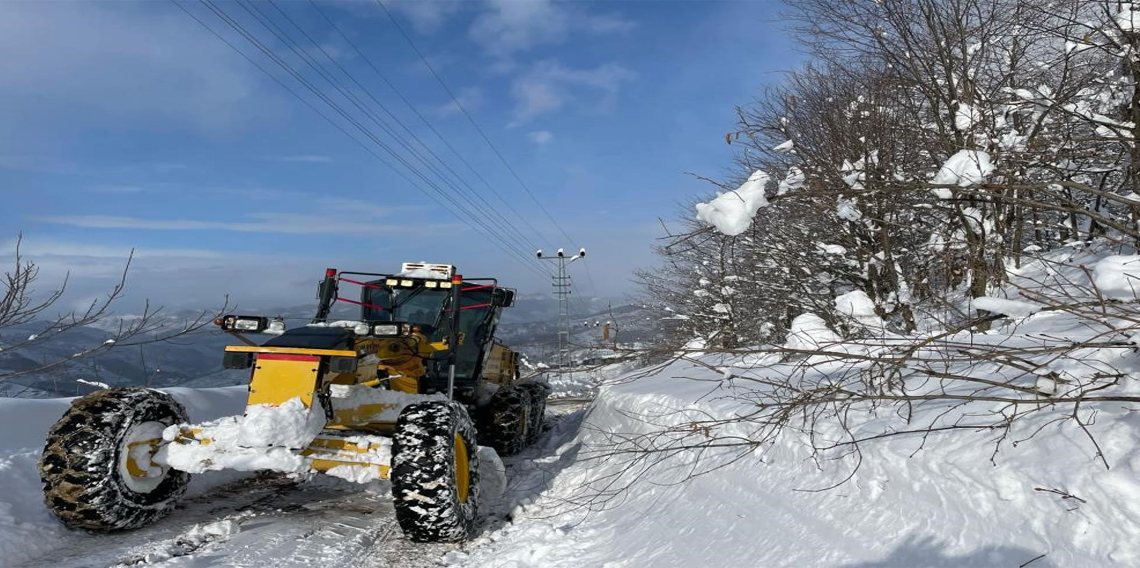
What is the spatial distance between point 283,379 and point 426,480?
4.22 feet

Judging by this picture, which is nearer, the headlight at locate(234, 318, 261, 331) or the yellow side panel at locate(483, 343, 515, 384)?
the headlight at locate(234, 318, 261, 331)

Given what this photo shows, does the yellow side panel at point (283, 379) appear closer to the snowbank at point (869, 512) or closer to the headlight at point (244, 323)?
the headlight at point (244, 323)

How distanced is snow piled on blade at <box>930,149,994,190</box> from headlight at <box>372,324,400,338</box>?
409 centimetres

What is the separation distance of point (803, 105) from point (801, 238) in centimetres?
240

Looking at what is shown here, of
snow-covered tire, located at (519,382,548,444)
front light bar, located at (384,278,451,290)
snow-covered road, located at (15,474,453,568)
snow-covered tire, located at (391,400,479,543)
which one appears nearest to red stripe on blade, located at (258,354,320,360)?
snow-covered tire, located at (391,400,479,543)

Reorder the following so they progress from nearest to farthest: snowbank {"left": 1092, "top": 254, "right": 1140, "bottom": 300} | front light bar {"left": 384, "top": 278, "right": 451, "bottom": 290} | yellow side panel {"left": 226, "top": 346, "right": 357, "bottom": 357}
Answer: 1. snowbank {"left": 1092, "top": 254, "right": 1140, "bottom": 300}
2. yellow side panel {"left": 226, "top": 346, "right": 357, "bottom": 357}
3. front light bar {"left": 384, "top": 278, "right": 451, "bottom": 290}

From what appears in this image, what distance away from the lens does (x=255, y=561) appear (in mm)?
4562

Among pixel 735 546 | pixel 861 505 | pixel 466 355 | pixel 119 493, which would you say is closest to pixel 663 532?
pixel 735 546

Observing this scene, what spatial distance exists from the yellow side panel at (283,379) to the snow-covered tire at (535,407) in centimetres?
475

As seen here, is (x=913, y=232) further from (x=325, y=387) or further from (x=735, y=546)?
(x=325, y=387)

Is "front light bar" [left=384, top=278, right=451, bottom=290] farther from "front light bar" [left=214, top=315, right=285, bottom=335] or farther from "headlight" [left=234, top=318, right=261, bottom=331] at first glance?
"headlight" [left=234, top=318, right=261, bottom=331]

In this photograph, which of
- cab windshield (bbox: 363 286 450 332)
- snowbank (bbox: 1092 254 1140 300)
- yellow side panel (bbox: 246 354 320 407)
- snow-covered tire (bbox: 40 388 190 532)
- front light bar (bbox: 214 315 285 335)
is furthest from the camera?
cab windshield (bbox: 363 286 450 332)

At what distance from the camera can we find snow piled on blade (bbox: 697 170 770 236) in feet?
10.3

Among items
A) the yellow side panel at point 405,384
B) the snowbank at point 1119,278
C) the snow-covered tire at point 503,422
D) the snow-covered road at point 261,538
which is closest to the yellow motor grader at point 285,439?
the snow-covered road at point 261,538
